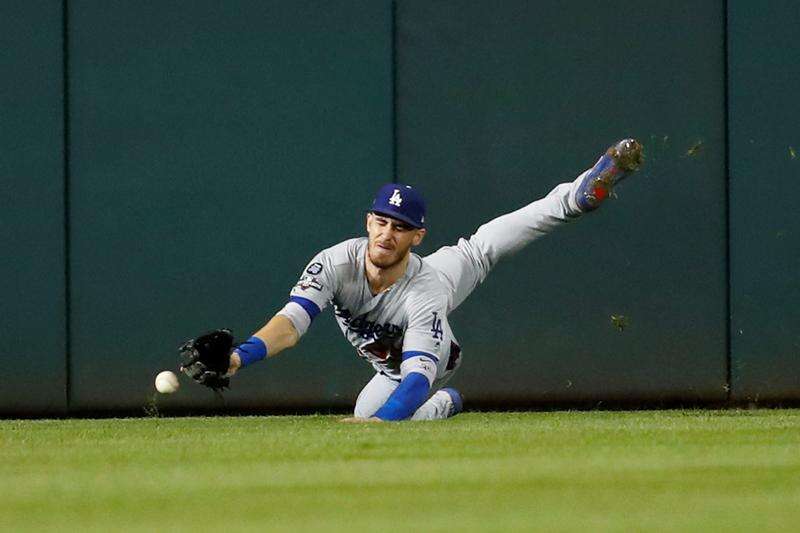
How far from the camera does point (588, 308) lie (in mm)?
8312

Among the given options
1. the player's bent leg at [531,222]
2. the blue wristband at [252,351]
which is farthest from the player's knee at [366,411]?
the blue wristband at [252,351]

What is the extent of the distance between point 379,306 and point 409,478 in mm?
3048

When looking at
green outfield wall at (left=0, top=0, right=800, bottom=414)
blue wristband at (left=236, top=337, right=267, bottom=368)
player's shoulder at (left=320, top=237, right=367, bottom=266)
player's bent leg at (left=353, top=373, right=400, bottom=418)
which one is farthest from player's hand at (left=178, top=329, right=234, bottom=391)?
green outfield wall at (left=0, top=0, right=800, bottom=414)

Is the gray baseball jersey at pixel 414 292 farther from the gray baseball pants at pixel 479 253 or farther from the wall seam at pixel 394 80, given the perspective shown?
the wall seam at pixel 394 80

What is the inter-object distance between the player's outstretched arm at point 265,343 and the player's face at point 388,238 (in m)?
0.52

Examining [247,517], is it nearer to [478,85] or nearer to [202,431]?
[202,431]

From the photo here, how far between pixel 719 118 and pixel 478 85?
1.37 m

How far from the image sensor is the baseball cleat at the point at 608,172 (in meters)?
6.97

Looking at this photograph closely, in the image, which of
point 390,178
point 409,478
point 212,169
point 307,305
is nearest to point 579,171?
point 390,178

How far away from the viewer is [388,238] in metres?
6.52

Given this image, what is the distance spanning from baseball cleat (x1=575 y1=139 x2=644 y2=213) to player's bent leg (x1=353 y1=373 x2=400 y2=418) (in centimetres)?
127

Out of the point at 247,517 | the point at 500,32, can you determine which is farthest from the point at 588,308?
the point at 247,517

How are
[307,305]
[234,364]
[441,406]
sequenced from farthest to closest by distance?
[441,406]
[307,305]
[234,364]

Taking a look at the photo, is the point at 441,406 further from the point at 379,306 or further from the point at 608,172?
the point at 608,172
